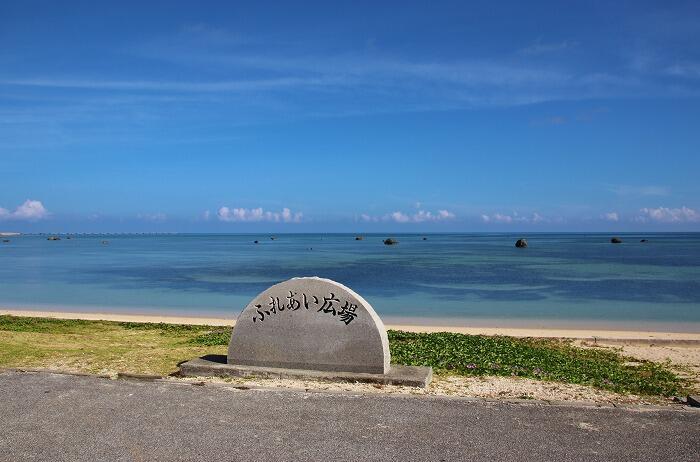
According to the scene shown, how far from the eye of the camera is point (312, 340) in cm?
915

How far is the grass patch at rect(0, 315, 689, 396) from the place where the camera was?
10.4 m

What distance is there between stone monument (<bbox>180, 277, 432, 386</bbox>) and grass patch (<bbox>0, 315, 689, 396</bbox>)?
1.72 metres

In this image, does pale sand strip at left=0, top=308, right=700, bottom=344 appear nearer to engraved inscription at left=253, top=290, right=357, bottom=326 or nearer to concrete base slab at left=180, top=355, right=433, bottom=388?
concrete base slab at left=180, top=355, right=433, bottom=388

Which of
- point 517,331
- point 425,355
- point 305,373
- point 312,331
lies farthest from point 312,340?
point 517,331

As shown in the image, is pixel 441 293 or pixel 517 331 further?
pixel 441 293

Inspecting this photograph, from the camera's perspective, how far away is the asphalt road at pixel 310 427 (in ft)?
18.8

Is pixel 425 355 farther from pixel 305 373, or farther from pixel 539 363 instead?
pixel 305 373

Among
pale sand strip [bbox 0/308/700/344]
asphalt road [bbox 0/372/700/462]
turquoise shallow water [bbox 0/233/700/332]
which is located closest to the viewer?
asphalt road [bbox 0/372/700/462]

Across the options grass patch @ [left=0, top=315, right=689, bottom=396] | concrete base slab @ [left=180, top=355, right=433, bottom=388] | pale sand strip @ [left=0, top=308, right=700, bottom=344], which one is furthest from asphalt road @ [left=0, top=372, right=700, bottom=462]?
pale sand strip @ [left=0, top=308, right=700, bottom=344]

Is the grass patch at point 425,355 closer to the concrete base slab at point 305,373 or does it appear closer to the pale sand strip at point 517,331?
the concrete base slab at point 305,373

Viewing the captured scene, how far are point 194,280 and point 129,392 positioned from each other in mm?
34491

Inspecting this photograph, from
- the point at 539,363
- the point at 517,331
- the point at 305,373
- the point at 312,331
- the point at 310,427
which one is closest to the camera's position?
the point at 310,427

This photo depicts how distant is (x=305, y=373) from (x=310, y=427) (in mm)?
2546

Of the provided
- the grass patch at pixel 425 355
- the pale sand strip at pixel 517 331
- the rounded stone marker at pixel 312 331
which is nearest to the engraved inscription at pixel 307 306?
the rounded stone marker at pixel 312 331
